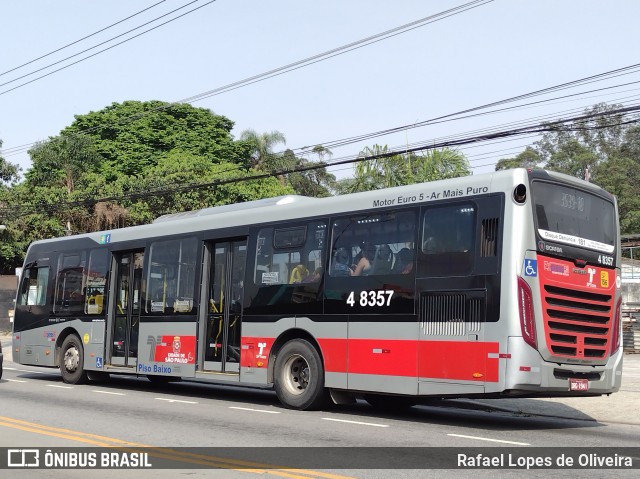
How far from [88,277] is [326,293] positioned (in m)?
7.81

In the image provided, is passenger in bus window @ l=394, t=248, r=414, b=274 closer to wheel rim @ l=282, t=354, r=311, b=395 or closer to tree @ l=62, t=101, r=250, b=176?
wheel rim @ l=282, t=354, r=311, b=395

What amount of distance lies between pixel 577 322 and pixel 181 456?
236 inches

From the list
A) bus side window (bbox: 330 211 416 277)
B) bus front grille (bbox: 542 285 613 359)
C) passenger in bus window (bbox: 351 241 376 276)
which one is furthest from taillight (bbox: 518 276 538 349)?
passenger in bus window (bbox: 351 241 376 276)

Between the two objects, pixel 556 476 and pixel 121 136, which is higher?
pixel 121 136

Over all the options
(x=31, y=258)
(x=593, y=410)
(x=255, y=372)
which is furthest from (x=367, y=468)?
(x=31, y=258)

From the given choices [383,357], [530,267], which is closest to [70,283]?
[383,357]

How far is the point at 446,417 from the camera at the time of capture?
1403 cm

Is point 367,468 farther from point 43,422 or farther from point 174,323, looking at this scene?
point 174,323

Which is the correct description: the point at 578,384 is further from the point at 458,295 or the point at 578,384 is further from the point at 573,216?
the point at 573,216

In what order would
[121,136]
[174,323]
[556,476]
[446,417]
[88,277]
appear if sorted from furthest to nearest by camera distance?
1. [121,136]
2. [88,277]
3. [174,323]
4. [446,417]
5. [556,476]

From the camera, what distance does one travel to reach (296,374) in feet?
48.2

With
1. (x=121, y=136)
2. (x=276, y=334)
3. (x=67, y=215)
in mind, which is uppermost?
(x=121, y=136)

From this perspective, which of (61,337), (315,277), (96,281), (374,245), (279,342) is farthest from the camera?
(61,337)

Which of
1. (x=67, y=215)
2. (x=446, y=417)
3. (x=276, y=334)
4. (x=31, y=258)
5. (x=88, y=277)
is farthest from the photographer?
(x=67, y=215)
